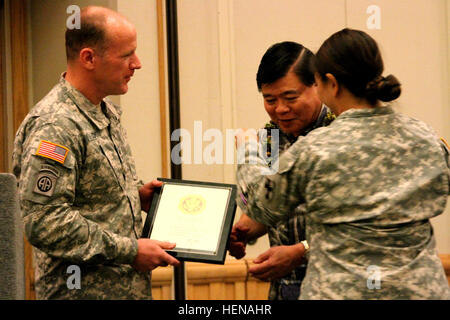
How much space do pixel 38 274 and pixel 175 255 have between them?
1.52 ft

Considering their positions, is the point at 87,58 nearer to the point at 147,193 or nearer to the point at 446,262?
the point at 147,193

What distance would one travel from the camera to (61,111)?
203 cm

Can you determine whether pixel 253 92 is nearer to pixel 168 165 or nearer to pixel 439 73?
pixel 168 165

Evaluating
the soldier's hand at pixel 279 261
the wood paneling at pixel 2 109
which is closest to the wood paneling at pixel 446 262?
the soldier's hand at pixel 279 261

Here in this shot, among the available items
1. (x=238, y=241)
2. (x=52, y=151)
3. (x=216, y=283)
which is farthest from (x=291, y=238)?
(x=216, y=283)

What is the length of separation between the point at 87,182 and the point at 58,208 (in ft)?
0.48

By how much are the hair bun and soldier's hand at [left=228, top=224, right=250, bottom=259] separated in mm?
994

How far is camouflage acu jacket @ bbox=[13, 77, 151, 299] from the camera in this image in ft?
6.26

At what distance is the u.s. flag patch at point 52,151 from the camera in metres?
1.91

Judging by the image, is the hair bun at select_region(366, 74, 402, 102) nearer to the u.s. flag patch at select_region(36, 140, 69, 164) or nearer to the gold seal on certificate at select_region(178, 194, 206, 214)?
the gold seal on certificate at select_region(178, 194, 206, 214)

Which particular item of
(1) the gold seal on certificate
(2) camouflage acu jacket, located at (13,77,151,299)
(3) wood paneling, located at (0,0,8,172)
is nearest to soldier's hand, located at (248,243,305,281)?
(1) the gold seal on certificate

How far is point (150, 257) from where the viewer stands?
205cm

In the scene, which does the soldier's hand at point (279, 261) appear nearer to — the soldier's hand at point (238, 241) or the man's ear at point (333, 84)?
the soldier's hand at point (238, 241)

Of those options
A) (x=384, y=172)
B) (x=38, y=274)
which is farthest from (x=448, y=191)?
(x=38, y=274)
